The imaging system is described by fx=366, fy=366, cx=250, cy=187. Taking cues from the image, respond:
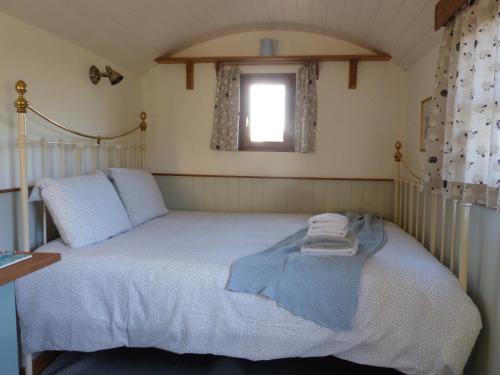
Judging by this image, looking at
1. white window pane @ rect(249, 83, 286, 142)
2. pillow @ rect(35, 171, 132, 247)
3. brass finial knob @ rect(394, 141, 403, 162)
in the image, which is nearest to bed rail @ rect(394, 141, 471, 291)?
brass finial knob @ rect(394, 141, 403, 162)

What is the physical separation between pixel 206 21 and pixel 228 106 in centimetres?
69

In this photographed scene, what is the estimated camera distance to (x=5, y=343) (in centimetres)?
112

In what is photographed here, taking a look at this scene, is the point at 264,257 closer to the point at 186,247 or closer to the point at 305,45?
the point at 186,247

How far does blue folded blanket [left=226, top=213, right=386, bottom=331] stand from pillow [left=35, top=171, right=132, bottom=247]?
32.8 inches

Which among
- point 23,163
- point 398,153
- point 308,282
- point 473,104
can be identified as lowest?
point 308,282

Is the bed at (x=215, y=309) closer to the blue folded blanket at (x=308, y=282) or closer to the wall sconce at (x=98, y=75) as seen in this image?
the blue folded blanket at (x=308, y=282)

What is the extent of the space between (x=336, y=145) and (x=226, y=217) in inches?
44.6

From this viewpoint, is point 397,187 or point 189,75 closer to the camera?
point 397,187

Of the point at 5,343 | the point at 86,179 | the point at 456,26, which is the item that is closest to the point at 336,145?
the point at 456,26

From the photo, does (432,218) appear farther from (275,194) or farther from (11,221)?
(11,221)

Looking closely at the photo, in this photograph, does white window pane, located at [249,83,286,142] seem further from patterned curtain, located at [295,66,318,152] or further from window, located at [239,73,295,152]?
patterned curtain, located at [295,66,318,152]

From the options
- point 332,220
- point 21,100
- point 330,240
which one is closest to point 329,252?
point 330,240

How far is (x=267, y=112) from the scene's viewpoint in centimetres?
321

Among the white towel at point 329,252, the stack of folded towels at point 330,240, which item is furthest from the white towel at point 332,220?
the white towel at point 329,252
